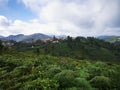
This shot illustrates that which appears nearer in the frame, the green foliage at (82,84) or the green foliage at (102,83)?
the green foliage at (82,84)

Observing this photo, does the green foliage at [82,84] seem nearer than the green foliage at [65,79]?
Yes

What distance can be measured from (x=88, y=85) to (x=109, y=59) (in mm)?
181898

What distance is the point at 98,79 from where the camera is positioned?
994 cm

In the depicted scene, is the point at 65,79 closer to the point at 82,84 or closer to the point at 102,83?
the point at 82,84

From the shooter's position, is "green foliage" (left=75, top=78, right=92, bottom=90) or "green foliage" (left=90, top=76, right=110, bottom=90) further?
"green foliage" (left=90, top=76, right=110, bottom=90)

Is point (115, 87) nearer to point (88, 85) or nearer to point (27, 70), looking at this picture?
point (88, 85)

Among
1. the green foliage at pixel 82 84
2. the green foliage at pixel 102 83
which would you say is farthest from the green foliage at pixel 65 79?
the green foliage at pixel 102 83

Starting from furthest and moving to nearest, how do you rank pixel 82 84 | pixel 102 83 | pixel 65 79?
pixel 65 79
pixel 102 83
pixel 82 84

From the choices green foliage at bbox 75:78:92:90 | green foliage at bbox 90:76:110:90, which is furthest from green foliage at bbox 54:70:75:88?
green foliage at bbox 90:76:110:90

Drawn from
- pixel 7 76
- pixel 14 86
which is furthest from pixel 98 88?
pixel 7 76

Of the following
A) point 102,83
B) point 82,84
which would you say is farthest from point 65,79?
point 102,83

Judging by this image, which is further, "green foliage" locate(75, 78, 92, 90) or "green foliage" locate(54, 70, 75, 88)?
"green foliage" locate(54, 70, 75, 88)

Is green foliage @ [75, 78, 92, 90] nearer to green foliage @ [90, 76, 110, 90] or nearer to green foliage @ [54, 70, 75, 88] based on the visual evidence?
green foliage @ [54, 70, 75, 88]

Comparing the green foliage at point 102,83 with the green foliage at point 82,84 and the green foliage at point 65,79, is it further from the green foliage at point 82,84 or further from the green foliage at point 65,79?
the green foliage at point 65,79
